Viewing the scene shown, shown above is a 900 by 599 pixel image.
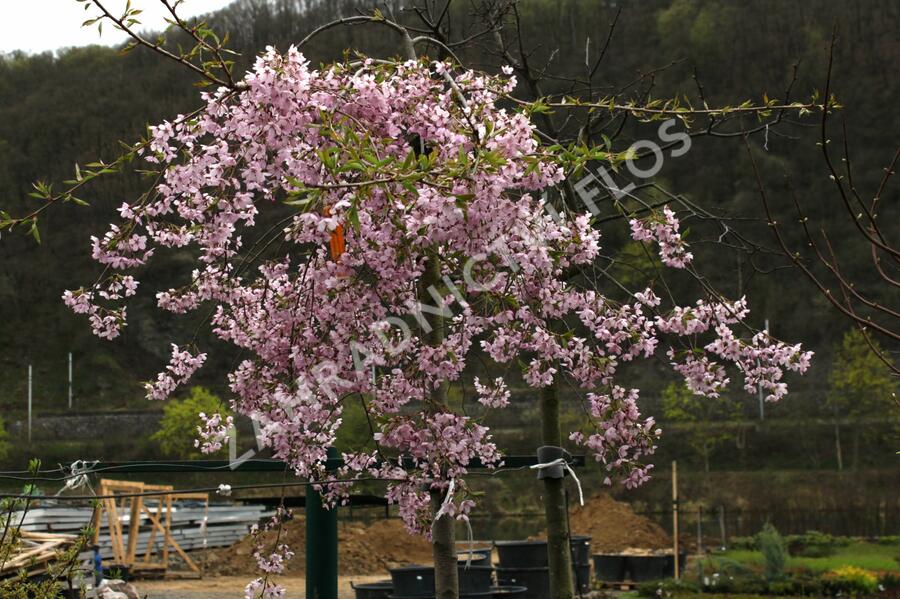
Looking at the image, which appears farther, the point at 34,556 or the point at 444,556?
the point at 34,556

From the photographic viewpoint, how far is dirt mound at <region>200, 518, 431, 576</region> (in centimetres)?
2475

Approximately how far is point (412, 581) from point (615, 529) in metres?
17.6

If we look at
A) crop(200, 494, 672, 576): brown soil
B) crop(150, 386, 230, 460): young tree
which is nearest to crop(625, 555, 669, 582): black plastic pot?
crop(200, 494, 672, 576): brown soil

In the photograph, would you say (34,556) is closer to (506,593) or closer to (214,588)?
(506,593)

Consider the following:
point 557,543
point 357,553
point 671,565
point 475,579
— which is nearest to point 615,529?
point 357,553

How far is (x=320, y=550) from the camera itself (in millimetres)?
5820

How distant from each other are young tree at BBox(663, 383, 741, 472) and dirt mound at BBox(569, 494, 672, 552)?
334 inches

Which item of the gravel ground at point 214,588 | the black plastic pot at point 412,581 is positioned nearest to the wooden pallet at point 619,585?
the gravel ground at point 214,588

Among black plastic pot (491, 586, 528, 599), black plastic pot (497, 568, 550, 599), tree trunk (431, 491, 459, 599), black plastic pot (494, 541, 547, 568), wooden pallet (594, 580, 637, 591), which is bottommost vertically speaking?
wooden pallet (594, 580, 637, 591)

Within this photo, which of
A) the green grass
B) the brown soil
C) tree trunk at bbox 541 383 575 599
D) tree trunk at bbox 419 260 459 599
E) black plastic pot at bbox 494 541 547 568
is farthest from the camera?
the brown soil

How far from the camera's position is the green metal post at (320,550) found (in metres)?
5.75

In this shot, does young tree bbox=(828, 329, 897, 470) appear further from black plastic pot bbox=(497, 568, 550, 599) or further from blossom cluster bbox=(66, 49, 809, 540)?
blossom cluster bbox=(66, 49, 809, 540)

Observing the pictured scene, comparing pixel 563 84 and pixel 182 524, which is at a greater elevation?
pixel 563 84

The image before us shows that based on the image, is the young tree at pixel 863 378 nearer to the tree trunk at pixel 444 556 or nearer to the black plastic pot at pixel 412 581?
the black plastic pot at pixel 412 581
